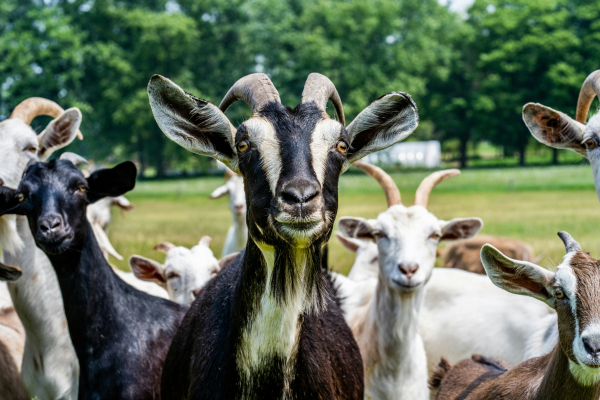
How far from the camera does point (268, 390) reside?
3.02 metres

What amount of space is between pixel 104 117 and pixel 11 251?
149 feet

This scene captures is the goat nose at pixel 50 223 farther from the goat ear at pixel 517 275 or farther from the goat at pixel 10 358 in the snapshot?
the goat ear at pixel 517 275

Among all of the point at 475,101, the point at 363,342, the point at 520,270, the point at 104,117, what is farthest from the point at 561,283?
the point at 475,101

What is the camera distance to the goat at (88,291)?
14.0 feet

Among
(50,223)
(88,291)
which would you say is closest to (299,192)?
(50,223)

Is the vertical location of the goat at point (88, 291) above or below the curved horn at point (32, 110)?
below

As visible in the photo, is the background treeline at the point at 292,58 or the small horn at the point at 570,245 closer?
the small horn at the point at 570,245

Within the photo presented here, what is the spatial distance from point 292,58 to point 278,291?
2072 inches

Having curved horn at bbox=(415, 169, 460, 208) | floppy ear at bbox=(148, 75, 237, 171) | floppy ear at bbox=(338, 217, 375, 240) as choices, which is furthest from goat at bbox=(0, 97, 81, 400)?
curved horn at bbox=(415, 169, 460, 208)

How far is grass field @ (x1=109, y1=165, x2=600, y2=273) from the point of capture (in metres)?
14.7

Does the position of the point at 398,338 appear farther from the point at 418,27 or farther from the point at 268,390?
the point at 418,27

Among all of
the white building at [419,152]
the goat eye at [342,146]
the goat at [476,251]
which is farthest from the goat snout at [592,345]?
the white building at [419,152]

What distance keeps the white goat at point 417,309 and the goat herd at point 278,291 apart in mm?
18

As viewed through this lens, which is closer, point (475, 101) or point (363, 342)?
point (363, 342)
